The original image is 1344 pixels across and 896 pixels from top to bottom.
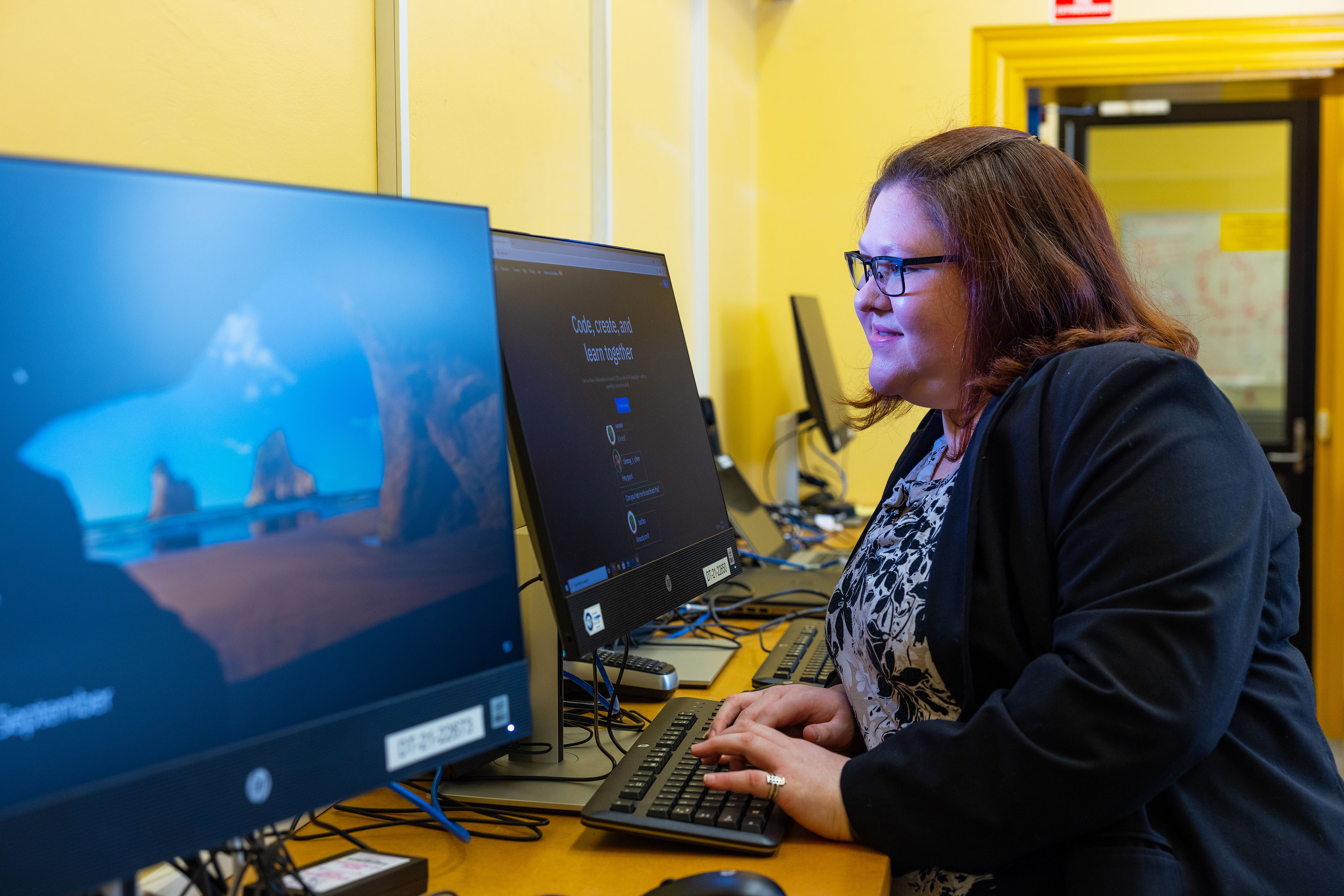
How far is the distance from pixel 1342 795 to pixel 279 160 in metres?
1.27

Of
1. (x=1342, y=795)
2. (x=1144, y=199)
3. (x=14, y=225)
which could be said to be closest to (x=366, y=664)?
(x=14, y=225)

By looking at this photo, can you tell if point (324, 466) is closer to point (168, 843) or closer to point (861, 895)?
point (168, 843)

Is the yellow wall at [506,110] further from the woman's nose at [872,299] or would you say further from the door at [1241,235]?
the door at [1241,235]

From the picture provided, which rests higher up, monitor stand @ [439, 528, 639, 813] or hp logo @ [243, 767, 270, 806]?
hp logo @ [243, 767, 270, 806]

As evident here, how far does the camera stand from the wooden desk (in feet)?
2.67

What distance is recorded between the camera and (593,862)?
2.82ft

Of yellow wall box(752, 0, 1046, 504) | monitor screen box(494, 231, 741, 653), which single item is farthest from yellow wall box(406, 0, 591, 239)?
yellow wall box(752, 0, 1046, 504)

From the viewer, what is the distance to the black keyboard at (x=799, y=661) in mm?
1355

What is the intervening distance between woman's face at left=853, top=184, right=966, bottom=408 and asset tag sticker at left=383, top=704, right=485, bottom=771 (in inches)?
28.8

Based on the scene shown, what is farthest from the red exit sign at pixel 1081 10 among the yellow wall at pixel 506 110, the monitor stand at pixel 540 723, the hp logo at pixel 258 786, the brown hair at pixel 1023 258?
Result: the hp logo at pixel 258 786

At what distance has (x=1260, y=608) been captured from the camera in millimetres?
A: 919

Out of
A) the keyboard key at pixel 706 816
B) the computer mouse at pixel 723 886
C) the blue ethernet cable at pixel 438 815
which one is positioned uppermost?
the computer mouse at pixel 723 886

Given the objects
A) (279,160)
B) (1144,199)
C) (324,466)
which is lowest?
(324,466)

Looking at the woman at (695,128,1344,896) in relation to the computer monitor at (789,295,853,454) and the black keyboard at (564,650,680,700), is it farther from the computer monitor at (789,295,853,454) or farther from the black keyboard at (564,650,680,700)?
the computer monitor at (789,295,853,454)
